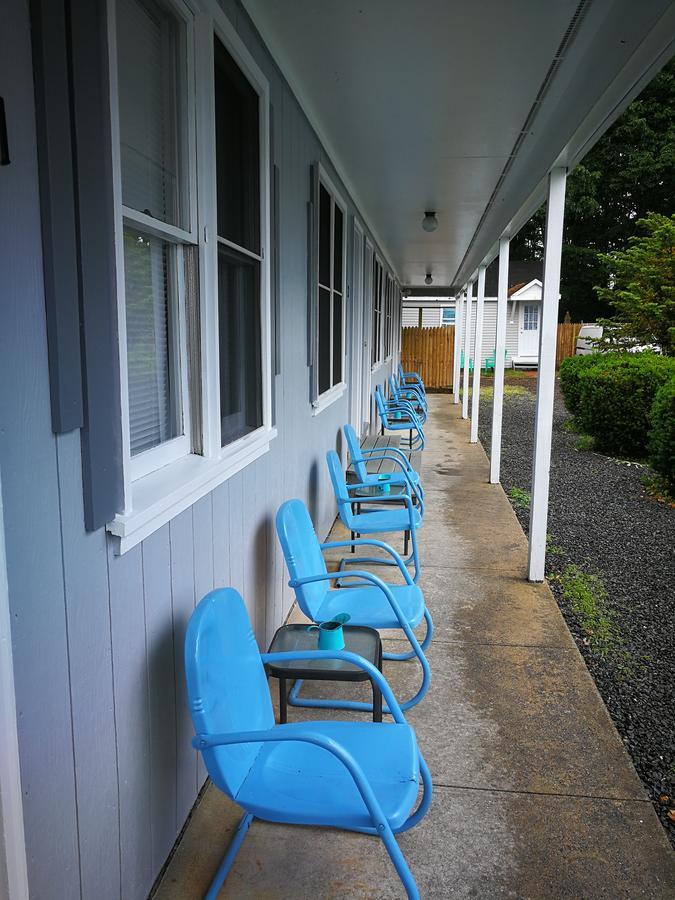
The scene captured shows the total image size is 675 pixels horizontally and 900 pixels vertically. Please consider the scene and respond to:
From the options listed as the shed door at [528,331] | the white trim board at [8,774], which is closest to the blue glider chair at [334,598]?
the white trim board at [8,774]

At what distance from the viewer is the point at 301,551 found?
277 centimetres

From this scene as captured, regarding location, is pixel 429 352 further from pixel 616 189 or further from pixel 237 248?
pixel 237 248

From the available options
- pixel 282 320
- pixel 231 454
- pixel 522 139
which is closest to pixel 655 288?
pixel 522 139

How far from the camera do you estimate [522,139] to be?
12.9 ft

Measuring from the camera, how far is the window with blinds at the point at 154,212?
5.65 feet

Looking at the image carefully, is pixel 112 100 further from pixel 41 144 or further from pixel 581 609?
pixel 581 609

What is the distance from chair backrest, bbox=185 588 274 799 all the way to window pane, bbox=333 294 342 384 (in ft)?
11.9

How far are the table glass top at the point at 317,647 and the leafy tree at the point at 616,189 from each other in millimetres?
26328

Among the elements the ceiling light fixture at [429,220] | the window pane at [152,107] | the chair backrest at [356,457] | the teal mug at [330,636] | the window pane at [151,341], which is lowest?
the teal mug at [330,636]

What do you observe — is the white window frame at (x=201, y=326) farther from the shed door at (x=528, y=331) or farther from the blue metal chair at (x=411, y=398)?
the shed door at (x=528, y=331)

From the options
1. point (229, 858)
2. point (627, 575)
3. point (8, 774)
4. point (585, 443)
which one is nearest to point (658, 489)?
point (627, 575)

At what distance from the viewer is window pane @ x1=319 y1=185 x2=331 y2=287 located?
4.41 metres

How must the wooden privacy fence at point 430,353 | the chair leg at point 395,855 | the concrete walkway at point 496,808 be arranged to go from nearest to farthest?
the chair leg at point 395,855
the concrete walkway at point 496,808
the wooden privacy fence at point 430,353

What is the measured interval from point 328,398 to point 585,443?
567 cm
